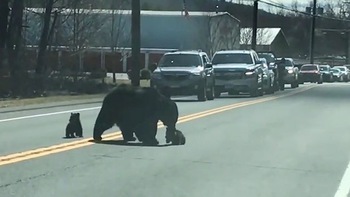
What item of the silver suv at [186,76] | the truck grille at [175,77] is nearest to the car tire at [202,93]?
the silver suv at [186,76]

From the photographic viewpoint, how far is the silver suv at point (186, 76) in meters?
31.5

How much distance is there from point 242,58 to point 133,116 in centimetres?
2308

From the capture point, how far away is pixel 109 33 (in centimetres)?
6103

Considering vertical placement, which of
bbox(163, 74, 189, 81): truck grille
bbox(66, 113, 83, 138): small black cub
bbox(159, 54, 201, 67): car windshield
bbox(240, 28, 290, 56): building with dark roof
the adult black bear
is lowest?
bbox(240, 28, 290, 56): building with dark roof

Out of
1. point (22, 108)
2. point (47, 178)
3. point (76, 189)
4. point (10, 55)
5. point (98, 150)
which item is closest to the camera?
point (76, 189)

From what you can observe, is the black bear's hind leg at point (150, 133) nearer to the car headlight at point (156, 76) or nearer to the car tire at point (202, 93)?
the car tire at point (202, 93)

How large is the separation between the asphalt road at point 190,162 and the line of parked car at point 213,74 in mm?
9578

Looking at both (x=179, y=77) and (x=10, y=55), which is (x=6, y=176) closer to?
(x=179, y=77)

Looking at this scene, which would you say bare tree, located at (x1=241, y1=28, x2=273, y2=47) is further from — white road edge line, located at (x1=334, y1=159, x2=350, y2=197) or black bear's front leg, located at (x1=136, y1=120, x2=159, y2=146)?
white road edge line, located at (x1=334, y1=159, x2=350, y2=197)

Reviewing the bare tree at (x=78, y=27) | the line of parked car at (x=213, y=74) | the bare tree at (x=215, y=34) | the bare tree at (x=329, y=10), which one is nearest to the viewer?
the line of parked car at (x=213, y=74)

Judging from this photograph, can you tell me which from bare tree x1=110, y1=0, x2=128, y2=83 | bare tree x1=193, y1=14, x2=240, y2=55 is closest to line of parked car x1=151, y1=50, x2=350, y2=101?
bare tree x1=110, y1=0, x2=128, y2=83

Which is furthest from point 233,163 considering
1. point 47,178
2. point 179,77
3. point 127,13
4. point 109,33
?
point 127,13

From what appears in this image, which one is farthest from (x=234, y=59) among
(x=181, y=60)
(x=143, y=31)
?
(x=143, y=31)

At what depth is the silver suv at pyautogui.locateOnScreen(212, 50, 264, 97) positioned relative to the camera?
35469 mm
